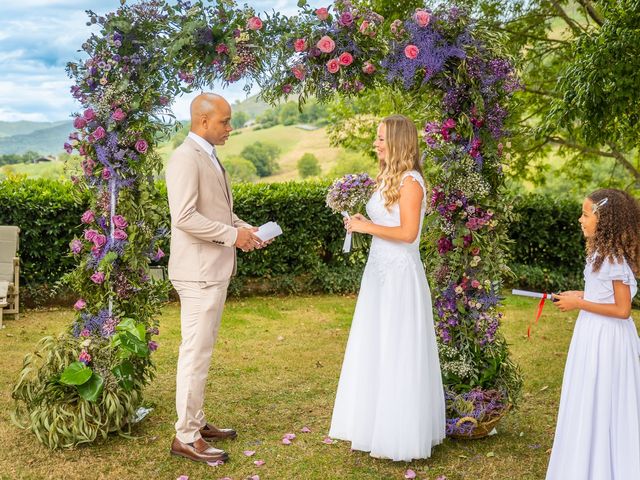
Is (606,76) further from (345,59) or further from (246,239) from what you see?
(246,239)

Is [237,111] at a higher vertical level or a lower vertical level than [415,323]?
higher

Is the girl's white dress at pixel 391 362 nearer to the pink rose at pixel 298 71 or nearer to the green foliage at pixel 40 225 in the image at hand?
the pink rose at pixel 298 71

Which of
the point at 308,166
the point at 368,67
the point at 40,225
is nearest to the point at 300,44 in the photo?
the point at 368,67

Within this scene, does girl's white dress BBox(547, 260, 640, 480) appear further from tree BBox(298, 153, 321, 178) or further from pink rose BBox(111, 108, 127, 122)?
tree BBox(298, 153, 321, 178)

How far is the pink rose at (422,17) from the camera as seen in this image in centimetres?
445

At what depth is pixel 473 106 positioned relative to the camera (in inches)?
185

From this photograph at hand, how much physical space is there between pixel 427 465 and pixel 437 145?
2115 millimetres

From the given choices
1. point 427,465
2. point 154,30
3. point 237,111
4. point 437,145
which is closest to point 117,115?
point 154,30

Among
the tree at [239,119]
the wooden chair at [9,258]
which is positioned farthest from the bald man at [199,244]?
the tree at [239,119]

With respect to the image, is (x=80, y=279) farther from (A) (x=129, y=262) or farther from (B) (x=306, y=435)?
(B) (x=306, y=435)

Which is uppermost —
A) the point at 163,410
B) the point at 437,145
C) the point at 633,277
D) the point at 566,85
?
the point at 566,85

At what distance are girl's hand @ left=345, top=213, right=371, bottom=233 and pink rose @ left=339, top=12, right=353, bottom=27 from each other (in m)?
1.27

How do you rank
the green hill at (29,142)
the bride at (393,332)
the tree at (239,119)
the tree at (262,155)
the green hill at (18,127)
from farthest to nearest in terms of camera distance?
the tree at (239,119) → the tree at (262,155) → the green hill at (18,127) → the green hill at (29,142) → the bride at (393,332)

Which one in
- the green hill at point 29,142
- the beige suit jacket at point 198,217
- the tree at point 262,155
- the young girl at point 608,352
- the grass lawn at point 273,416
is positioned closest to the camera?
the young girl at point 608,352
